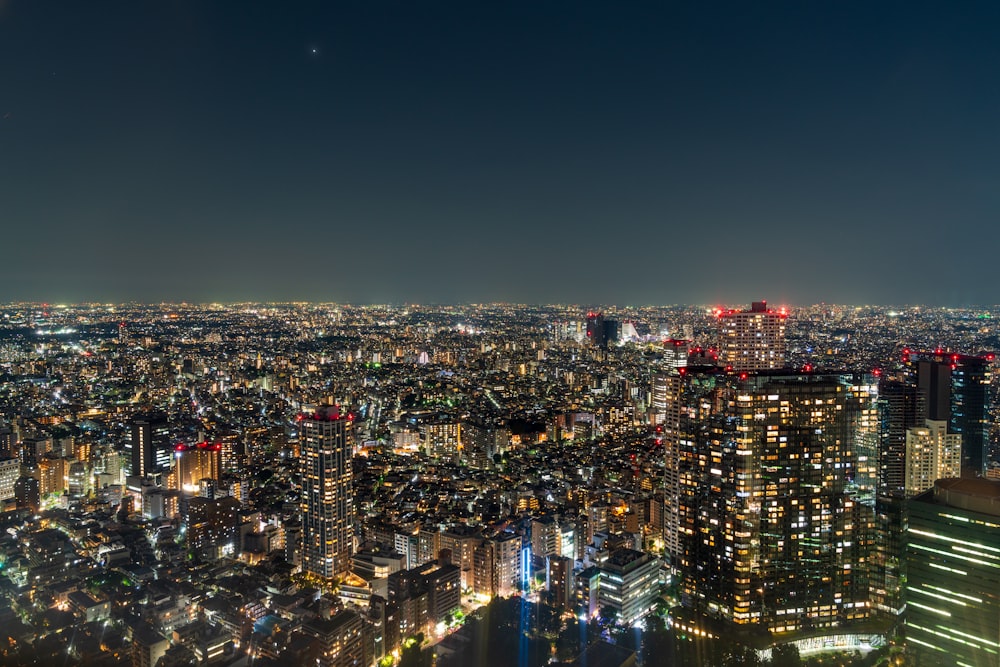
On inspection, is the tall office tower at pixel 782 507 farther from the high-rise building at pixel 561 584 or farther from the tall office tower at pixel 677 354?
the tall office tower at pixel 677 354

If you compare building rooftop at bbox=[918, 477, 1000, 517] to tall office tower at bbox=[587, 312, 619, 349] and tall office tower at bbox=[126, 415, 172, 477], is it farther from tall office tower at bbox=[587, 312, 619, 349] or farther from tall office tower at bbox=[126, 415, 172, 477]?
tall office tower at bbox=[587, 312, 619, 349]

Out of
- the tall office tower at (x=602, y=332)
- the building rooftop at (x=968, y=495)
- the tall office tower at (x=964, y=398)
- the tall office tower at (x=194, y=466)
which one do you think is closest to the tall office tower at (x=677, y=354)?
the tall office tower at (x=964, y=398)

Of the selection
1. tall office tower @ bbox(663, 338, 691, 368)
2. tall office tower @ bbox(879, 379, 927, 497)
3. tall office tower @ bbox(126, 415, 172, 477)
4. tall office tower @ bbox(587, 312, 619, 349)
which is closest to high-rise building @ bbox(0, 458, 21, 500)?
tall office tower @ bbox(126, 415, 172, 477)

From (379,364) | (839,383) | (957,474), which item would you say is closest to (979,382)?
(957,474)

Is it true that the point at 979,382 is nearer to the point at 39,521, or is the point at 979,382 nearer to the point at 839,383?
the point at 839,383

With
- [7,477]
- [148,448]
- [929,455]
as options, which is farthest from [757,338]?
A: [7,477]

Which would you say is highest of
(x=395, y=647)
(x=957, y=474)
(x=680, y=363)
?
(x=680, y=363)
